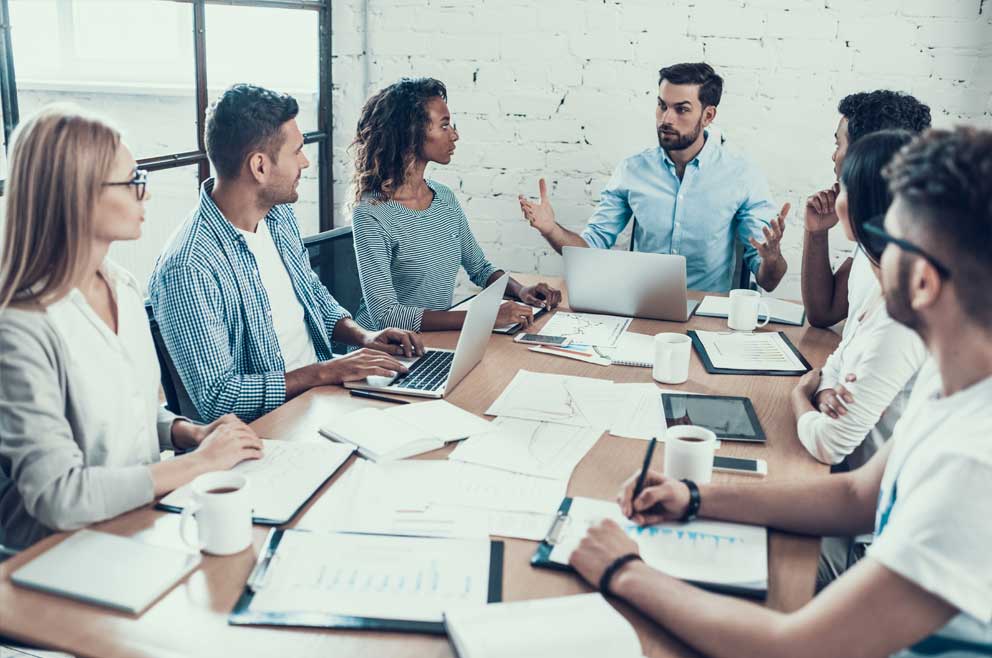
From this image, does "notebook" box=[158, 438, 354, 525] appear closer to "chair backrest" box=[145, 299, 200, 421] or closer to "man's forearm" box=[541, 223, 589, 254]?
"chair backrest" box=[145, 299, 200, 421]

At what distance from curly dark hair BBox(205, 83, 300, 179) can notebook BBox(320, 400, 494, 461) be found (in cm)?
68

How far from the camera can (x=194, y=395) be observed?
5.66 feet

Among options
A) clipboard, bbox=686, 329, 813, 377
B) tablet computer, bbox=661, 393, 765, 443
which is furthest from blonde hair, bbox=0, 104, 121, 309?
clipboard, bbox=686, 329, 813, 377

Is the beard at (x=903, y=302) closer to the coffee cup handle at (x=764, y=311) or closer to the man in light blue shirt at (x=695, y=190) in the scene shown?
the coffee cup handle at (x=764, y=311)

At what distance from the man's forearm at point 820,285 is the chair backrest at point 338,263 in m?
1.20

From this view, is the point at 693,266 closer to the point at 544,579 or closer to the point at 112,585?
the point at 544,579

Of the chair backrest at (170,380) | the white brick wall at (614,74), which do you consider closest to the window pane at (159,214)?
the white brick wall at (614,74)

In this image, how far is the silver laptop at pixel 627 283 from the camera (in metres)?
A: 2.17

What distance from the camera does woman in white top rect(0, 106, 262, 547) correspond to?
3.87 ft

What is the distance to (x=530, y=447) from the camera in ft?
4.74

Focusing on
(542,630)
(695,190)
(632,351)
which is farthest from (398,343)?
(695,190)

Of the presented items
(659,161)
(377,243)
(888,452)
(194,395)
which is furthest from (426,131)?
(888,452)

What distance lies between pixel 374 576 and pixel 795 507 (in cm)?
56

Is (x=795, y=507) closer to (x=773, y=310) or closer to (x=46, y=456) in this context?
(x=46, y=456)
